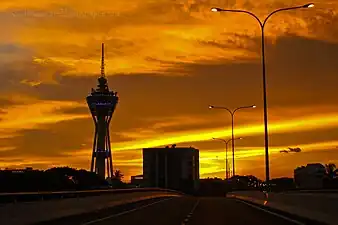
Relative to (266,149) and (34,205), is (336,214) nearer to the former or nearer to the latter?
(34,205)

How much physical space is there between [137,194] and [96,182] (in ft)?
299

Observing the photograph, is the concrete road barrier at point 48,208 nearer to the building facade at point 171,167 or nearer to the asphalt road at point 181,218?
the asphalt road at point 181,218

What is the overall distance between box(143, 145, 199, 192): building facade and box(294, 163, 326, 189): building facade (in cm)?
2804

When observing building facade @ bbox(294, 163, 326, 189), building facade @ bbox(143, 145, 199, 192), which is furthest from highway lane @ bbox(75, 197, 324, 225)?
building facade @ bbox(143, 145, 199, 192)

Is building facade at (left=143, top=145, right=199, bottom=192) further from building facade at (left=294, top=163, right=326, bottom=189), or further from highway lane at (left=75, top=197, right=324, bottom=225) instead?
highway lane at (left=75, top=197, right=324, bottom=225)

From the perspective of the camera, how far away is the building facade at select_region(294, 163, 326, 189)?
169750mm

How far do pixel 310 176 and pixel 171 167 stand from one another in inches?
1417

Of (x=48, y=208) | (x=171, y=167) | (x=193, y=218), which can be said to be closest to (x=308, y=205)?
(x=193, y=218)

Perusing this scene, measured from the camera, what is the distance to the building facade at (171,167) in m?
176

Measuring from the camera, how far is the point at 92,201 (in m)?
38.7

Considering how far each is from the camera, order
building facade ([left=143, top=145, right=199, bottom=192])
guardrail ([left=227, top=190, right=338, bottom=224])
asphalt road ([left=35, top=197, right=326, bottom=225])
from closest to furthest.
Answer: guardrail ([left=227, top=190, right=338, bottom=224]) < asphalt road ([left=35, top=197, right=326, bottom=225]) < building facade ([left=143, top=145, right=199, bottom=192])

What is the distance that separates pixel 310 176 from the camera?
174750mm

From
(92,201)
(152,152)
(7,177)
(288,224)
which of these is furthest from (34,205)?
(152,152)

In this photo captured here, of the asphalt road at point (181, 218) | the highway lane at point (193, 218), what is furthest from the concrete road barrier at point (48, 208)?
the highway lane at point (193, 218)
